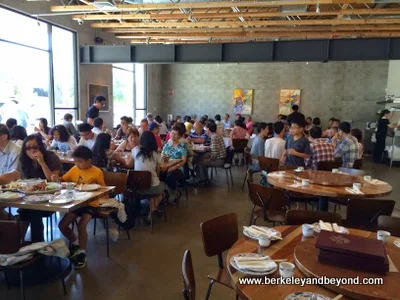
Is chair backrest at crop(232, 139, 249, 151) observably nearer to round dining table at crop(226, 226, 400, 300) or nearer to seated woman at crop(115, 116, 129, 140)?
seated woman at crop(115, 116, 129, 140)

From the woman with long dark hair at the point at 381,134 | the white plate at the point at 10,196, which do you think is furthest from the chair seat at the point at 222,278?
the woman with long dark hair at the point at 381,134

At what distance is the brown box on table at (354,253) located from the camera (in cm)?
161

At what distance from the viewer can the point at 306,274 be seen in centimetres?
164

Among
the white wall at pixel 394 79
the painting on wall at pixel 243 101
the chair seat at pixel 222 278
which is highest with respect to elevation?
the white wall at pixel 394 79

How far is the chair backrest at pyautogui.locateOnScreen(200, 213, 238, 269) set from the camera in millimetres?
2209

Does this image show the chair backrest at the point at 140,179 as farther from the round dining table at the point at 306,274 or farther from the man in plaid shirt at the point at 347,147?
the man in plaid shirt at the point at 347,147

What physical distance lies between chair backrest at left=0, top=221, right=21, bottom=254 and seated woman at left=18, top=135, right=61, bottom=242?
1.05 meters

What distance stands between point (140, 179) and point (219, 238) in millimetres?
2044

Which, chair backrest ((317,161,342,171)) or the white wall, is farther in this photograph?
the white wall

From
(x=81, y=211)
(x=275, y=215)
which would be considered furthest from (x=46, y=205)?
(x=275, y=215)

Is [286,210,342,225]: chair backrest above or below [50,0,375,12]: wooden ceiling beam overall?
below

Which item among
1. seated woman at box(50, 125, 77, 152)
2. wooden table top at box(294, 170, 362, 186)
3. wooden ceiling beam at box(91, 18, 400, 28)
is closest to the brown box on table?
wooden table top at box(294, 170, 362, 186)

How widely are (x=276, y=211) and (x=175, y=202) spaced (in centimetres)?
232

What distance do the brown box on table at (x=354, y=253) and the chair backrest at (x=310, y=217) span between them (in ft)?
2.33
